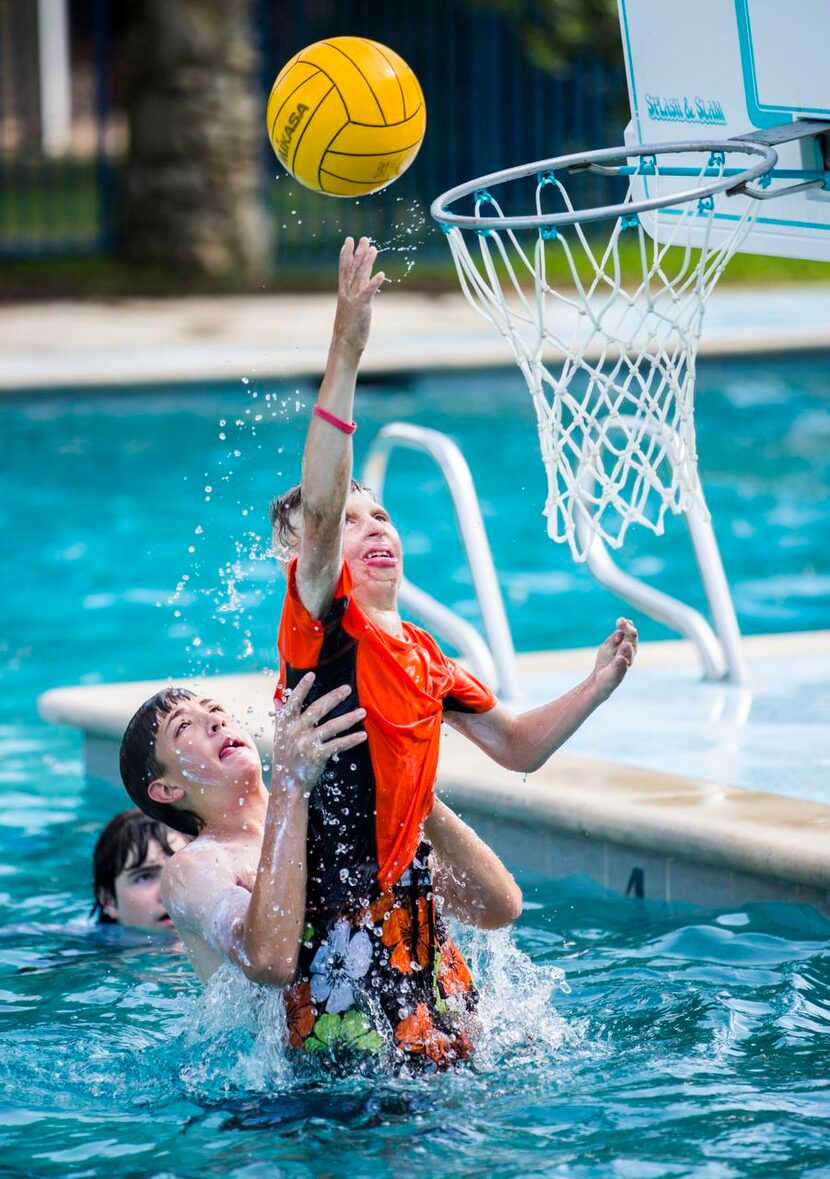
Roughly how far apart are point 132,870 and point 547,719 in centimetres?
183

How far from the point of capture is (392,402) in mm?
14234

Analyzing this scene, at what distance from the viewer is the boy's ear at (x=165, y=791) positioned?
4.40m

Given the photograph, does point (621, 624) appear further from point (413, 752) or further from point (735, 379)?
point (735, 379)

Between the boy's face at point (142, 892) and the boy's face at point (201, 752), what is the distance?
145 cm

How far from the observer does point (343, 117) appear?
15.3ft

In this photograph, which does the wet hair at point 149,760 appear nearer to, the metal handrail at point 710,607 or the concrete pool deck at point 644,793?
the concrete pool deck at point 644,793

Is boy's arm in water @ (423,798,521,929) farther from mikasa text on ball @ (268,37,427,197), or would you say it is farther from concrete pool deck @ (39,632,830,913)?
mikasa text on ball @ (268,37,427,197)

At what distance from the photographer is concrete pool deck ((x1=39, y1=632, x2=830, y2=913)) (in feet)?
17.9

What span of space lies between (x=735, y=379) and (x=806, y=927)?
977 centimetres

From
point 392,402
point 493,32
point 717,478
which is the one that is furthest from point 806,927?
point 493,32

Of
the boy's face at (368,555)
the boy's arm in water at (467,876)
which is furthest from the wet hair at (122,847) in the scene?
the boy's face at (368,555)

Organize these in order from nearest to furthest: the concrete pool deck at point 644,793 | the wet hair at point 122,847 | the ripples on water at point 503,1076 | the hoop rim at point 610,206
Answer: the ripples on water at point 503,1076 < the hoop rim at point 610,206 < the concrete pool deck at point 644,793 < the wet hair at point 122,847

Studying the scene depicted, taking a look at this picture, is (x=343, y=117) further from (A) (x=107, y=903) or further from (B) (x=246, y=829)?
(A) (x=107, y=903)

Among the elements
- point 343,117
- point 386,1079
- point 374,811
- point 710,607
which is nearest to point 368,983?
point 386,1079
